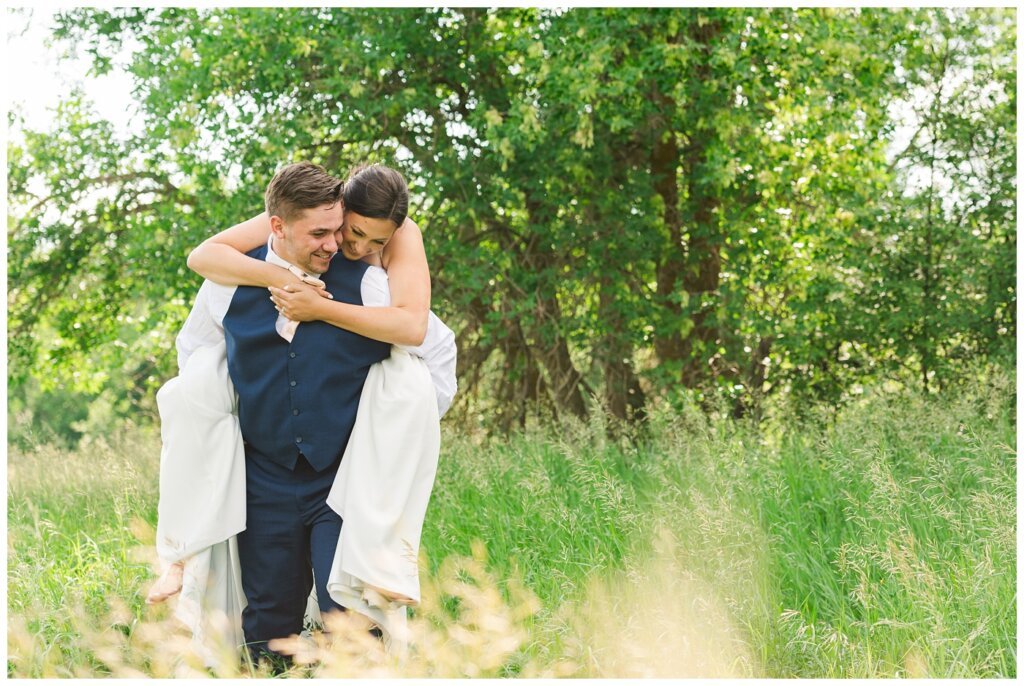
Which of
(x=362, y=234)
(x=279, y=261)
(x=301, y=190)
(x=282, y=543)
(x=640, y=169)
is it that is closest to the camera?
(x=301, y=190)

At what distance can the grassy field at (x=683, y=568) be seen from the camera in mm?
3410

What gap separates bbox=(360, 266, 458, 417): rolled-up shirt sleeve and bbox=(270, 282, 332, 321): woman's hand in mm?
179

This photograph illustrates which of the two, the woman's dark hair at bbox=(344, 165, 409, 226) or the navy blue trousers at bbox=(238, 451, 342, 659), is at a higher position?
the woman's dark hair at bbox=(344, 165, 409, 226)

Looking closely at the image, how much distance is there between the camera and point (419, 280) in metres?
3.43

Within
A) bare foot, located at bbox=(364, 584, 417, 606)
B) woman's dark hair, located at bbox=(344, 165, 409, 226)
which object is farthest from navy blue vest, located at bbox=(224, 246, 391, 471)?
bare foot, located at bbox=(364, 584, 417, 606)

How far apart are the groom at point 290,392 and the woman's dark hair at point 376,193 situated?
0.06 m

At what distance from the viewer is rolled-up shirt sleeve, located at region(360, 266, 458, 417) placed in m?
3.46

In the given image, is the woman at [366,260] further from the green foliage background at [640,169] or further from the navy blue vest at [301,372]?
the green foliage background at [640,169]


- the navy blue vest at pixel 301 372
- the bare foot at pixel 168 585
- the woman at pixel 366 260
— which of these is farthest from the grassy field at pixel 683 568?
the woman at pixel 366 260

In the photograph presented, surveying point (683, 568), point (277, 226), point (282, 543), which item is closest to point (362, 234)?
point (277, 226)

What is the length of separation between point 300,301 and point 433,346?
1.78 ft

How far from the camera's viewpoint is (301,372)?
11.2ft

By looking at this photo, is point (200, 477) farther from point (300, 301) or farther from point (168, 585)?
point (300, 301)

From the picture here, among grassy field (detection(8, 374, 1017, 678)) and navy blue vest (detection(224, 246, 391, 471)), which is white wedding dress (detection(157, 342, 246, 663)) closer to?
navy blue vest (detection(224, 246, 391, 471))
